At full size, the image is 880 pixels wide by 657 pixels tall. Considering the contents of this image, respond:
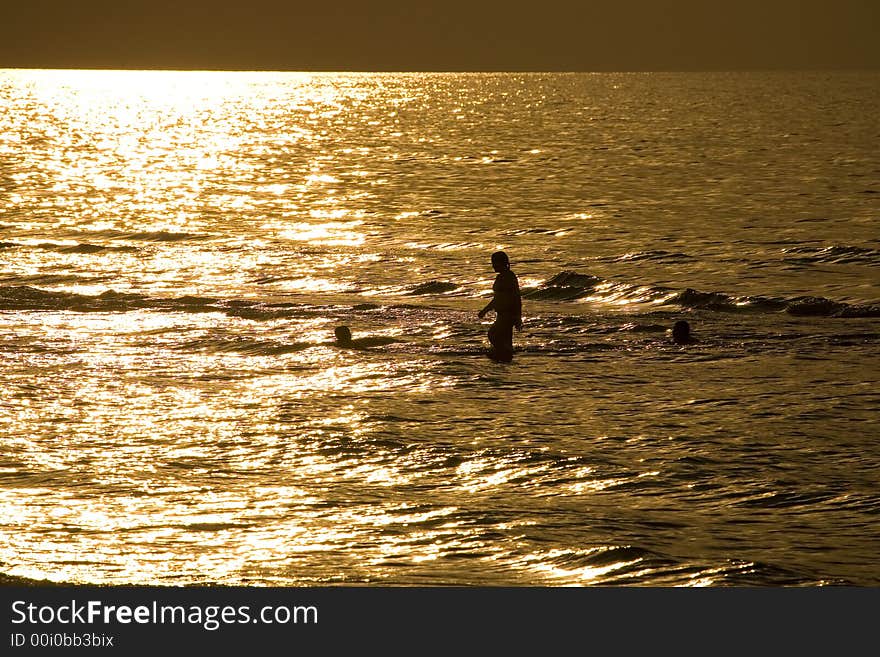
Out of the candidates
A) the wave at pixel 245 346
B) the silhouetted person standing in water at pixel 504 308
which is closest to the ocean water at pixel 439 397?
the wave at pixel 245 346

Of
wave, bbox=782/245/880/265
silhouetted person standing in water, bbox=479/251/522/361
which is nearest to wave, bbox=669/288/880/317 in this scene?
wave, bbox=782/245/880/265

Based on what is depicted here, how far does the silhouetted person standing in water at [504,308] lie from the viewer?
1952 cm

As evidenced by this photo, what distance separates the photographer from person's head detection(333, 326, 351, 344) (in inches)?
858

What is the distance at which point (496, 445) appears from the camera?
595 inches

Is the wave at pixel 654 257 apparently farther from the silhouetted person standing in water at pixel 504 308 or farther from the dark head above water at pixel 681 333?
the silhouetted person standing in water at pixel 504 308

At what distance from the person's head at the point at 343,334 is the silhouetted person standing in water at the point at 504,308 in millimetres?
2529

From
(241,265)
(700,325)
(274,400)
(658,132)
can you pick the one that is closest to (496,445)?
(274,400)

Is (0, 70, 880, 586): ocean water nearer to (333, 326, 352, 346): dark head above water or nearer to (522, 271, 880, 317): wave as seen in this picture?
(522, 271, 880, 317): wave

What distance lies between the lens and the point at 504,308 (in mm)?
19953

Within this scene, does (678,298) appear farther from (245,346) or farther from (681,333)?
(245,346)

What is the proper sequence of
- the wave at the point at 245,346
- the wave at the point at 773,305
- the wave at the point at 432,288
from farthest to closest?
the wave at the point at 432,288 → the wave at the point at 773,305 → the wave at the point at 245,346

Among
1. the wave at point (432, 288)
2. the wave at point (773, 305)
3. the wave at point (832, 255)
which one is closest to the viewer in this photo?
the wave at point (773, 305)

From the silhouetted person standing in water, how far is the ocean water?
0.57 meters

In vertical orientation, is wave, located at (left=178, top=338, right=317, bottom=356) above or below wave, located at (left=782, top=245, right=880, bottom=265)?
below
